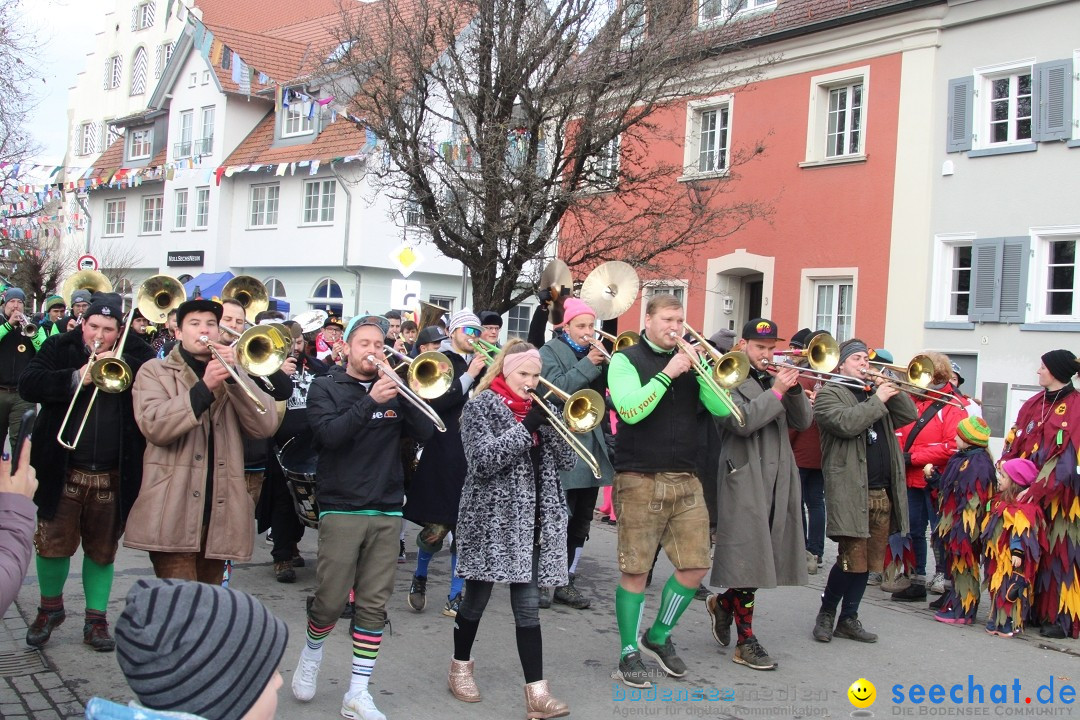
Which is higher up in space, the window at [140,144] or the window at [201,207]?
the window at [140,144]

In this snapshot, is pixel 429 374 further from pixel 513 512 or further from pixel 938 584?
pixel 938 584

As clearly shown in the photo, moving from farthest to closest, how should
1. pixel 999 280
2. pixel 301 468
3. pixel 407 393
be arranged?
pixel 999 280
pixel 301 468
pixel 407 393

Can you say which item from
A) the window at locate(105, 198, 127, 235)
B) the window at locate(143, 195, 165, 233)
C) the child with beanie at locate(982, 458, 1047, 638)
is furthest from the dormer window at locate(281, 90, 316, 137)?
the child with beanie at locate(982, 458, 1047, 638)

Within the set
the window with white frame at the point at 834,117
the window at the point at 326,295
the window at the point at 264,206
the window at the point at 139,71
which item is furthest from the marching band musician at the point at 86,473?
the window at the point at 139,71

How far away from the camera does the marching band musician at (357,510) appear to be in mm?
4781

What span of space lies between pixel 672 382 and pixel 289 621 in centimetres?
287

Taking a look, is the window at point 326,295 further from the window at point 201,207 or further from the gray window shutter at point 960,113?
the gray window shutter at point 960,113

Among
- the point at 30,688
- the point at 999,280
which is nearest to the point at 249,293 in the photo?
the point at 30,688

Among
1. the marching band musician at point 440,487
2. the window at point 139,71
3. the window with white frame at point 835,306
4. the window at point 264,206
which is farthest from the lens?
the window at point 139,71

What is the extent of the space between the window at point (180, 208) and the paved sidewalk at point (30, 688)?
102ft

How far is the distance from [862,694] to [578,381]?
2462 mm

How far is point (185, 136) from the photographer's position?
117ft

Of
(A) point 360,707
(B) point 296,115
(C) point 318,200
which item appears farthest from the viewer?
(B) point 296,115

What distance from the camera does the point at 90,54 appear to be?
4462 cm
